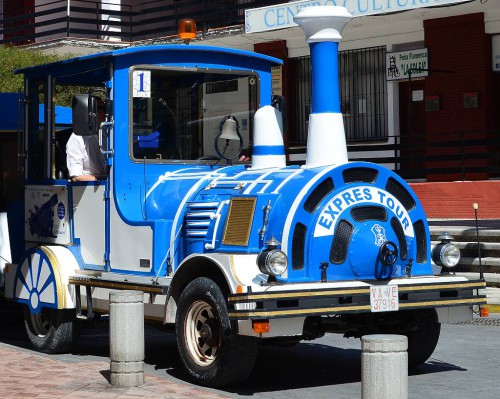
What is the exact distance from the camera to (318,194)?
29.0 ft

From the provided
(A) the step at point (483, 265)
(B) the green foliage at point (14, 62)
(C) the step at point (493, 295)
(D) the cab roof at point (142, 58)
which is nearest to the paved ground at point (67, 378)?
(D) the cab roof at point (142, 58)

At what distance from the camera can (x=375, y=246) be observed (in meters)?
8.93

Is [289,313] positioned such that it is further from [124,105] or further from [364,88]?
[364,88]

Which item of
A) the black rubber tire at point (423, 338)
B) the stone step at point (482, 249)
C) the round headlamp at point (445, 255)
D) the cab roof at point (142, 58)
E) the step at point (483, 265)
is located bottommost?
the black rubber tire at point (423, 338)

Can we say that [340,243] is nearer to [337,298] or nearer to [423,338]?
[337,298]

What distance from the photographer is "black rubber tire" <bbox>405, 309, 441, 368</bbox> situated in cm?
959

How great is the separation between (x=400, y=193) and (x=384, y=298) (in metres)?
1.01

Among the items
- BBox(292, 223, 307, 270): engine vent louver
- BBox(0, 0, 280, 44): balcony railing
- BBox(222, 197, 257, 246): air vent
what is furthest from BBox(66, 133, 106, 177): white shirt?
BBox(0, 0, 280, 44): balcony railing

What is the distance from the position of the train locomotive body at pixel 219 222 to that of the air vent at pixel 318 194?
0.6 inches

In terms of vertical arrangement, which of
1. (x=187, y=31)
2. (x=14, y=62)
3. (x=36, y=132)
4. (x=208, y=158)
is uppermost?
(x=14, y=62)

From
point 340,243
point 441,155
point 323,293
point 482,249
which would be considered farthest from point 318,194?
point 441,155

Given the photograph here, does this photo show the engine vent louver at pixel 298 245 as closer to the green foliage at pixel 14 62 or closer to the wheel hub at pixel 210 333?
the wheel hub at pixel 210 333

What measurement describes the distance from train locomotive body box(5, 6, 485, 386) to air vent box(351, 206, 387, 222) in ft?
0.04

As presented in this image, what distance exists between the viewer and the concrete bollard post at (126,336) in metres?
8.76
